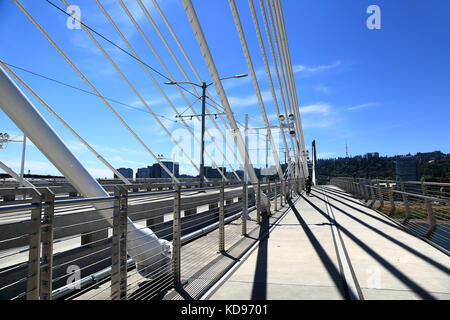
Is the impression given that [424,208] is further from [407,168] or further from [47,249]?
[407,168]

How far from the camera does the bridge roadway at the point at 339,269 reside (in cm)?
354

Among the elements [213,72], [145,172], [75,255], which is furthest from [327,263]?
[145,172]

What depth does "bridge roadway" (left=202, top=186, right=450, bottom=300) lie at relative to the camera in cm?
354

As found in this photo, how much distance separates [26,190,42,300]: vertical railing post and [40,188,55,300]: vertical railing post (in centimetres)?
7

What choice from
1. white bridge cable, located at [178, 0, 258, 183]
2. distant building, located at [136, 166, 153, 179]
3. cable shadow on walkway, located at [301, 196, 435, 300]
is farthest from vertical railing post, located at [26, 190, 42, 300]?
distant building, located at [136, 166, 153, 179]

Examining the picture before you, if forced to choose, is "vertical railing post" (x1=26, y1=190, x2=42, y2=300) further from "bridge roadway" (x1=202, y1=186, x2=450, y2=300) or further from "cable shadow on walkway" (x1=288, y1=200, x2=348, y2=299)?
"cable shadow on walkway" (x1=288, y1=200, x2=348, y2=299)

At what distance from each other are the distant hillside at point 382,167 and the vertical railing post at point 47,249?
2289 centimetres

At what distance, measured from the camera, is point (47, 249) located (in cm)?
218

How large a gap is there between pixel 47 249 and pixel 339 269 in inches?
158
